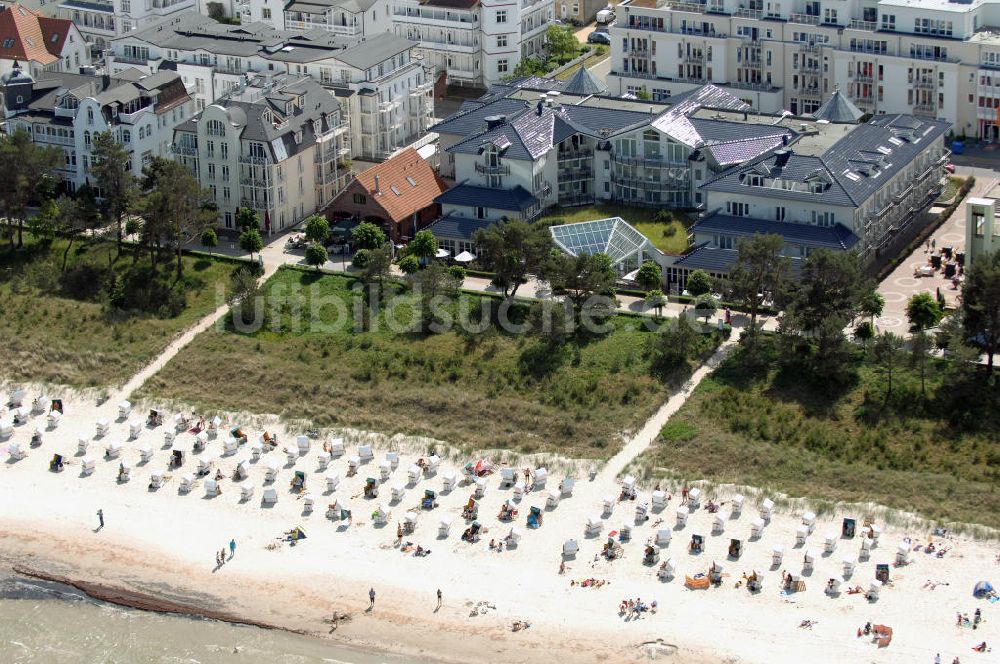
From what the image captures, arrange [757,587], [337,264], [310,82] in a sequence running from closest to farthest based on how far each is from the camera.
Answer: [757,587], [337,264], [310,82]

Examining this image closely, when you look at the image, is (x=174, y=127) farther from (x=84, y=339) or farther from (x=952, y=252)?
(x=952, y=252)

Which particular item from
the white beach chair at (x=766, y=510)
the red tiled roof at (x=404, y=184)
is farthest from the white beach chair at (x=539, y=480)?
the red tiled roof at (x=404, y=184)

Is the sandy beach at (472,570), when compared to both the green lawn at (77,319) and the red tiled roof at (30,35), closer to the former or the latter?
the green lawn at (77,319)

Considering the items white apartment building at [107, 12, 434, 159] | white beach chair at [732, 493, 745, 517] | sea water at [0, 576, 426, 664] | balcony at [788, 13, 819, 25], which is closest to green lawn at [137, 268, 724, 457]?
white beach chair at [732, 493, 745, 517]

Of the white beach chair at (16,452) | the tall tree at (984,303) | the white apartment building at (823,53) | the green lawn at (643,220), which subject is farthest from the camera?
the white apartment building at (823,53)

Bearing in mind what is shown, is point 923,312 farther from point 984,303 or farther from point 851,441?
point 851,441

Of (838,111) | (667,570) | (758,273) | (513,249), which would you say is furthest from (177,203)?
(667,570)

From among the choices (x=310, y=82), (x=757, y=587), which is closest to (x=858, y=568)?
(x=757, y=587)
